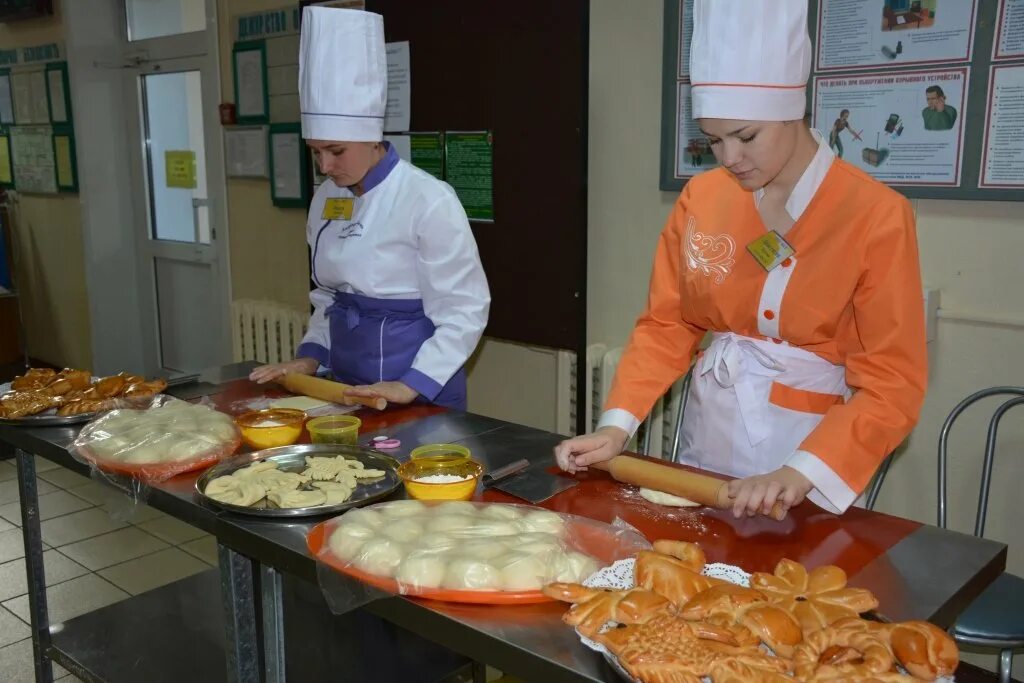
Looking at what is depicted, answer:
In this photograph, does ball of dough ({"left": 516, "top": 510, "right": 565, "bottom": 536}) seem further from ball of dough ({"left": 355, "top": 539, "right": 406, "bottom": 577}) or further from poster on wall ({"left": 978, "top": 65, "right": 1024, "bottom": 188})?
poster on wall ({"left": 978, "top": 65, "right": 1024, "bottom": 188})

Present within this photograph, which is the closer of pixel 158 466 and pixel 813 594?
pixel 813 594

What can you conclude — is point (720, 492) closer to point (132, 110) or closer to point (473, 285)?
point (473, 285)

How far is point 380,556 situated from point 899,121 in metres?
1.86

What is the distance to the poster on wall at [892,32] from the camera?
2.18m

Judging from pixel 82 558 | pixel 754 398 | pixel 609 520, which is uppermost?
pixel 754 398

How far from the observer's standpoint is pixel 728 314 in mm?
1626

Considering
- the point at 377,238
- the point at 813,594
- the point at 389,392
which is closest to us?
the point at 813,594

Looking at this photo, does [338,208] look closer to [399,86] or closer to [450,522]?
[450,522]

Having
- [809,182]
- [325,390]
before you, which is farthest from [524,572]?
[325,390]

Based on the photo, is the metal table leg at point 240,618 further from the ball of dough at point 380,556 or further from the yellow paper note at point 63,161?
the yellow paper note at point 63,161

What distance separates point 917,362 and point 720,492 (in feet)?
1.31

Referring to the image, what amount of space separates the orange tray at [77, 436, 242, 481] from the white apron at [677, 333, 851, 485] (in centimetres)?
91

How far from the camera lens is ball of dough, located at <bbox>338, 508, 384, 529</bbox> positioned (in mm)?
1241

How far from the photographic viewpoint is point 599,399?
119 inches
